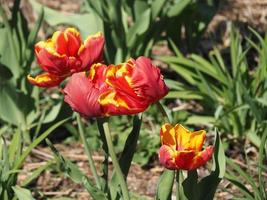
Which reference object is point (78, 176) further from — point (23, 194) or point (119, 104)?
point (119, 104)

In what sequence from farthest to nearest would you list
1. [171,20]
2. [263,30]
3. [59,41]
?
1. [263,30]
2. [171,20]
3. [59,41]

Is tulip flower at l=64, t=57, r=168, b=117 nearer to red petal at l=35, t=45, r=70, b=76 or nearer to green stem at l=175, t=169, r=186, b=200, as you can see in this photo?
red petal at l=35, t=45, r=70, b=76

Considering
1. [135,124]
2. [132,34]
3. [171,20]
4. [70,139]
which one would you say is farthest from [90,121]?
[135,124]

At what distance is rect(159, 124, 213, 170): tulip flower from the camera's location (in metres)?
1.18

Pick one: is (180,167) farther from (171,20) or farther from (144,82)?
(171,20)

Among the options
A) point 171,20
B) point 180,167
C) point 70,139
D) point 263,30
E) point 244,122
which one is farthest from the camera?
point 263,30

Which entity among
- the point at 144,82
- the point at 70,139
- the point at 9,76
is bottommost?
the point at 70,139

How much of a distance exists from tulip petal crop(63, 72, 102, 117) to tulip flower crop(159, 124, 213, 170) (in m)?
0.14

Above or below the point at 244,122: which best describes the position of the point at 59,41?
above

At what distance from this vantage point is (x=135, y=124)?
1445 mm

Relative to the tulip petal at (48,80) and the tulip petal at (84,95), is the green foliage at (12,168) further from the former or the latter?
the tulip petal at (84,95)

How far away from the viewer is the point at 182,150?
1209mm

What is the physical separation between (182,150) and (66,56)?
1.13ft

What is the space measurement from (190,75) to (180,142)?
1.29 metres
